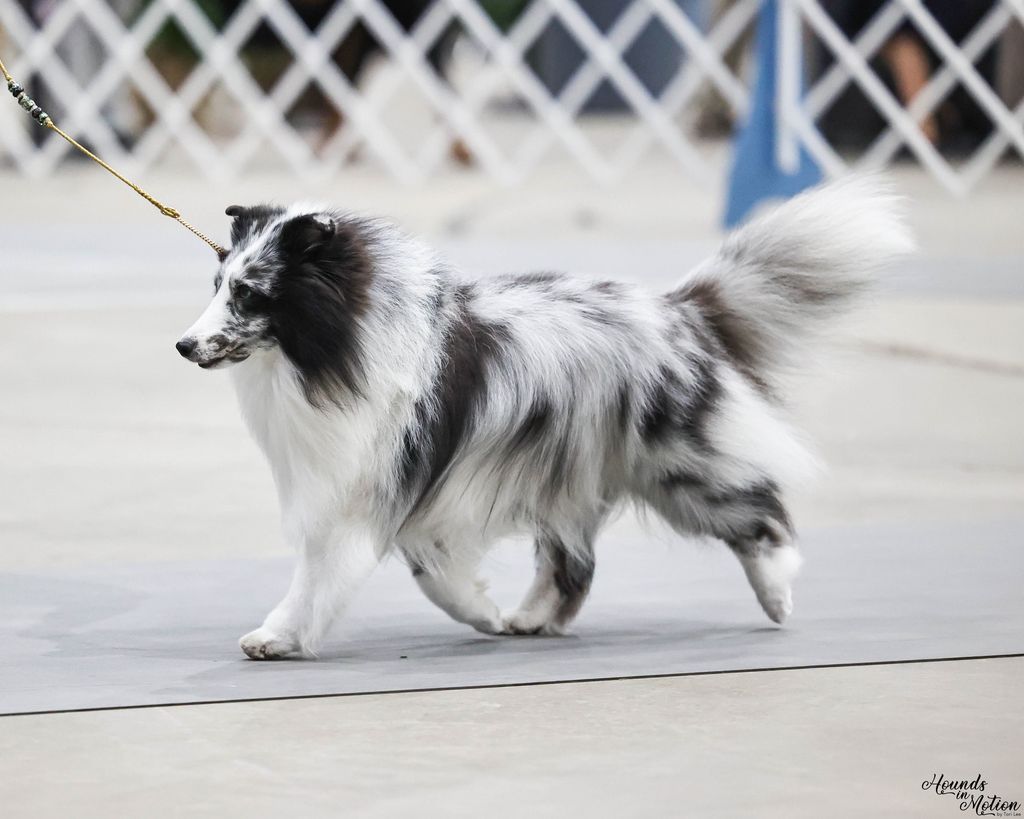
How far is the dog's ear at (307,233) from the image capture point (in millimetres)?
2975

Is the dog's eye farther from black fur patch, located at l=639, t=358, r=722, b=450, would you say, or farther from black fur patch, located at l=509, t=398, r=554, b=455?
black fur patch, located at l=639, t=358, r=722, b=450

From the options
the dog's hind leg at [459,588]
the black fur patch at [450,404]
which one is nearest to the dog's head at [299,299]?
the black fur patch at [450,404]

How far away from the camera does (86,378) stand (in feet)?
20.6

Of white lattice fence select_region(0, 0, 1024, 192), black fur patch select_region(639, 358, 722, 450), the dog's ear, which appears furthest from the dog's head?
white lattice fence select_region(0, 0, 1024, 192)

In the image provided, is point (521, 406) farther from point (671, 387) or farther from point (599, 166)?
point (599, 166)

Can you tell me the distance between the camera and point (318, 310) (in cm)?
298

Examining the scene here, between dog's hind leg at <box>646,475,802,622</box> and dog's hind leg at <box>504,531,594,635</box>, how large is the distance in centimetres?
20

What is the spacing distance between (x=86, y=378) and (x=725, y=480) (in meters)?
3.56

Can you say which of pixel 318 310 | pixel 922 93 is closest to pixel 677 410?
pixel 318 310

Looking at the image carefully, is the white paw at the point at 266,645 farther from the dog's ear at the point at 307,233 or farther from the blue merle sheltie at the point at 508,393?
the dog's ear at the point at 307,233

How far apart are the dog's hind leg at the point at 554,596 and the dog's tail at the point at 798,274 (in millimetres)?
Result: 482

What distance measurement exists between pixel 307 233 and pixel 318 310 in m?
0.13

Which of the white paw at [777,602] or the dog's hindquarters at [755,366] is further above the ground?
the dog's hindquarters at [755,366]

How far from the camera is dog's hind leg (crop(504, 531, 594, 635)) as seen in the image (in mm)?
3383
